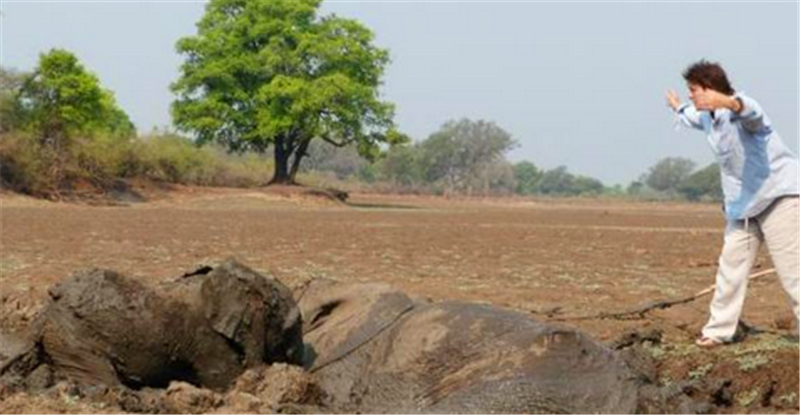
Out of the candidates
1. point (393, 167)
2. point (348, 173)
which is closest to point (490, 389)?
point (393, 167)

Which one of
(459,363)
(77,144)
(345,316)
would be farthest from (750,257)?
(77,144)

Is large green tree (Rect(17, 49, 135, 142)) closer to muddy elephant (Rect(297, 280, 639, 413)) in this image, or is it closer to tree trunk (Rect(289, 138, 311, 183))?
tree trunk (Rect(289, 138, 311, 183))

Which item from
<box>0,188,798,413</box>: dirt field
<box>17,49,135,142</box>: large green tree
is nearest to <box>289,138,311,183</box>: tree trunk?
<box>17,49,135,142</box>: large green tree

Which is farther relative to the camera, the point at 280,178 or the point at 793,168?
the point at 280,178

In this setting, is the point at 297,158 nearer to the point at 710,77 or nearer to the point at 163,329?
the point at 710,77

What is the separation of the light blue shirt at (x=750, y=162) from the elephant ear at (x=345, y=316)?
220 cm

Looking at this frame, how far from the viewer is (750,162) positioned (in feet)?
24.2

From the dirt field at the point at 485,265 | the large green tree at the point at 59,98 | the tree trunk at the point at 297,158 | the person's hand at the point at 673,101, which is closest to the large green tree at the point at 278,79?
the tree trunk at the point at 297,158

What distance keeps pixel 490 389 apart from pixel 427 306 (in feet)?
2.29

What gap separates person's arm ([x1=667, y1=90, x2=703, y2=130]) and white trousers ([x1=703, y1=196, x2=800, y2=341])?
648 mm

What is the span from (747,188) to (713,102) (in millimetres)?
831

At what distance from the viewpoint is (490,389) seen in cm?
591

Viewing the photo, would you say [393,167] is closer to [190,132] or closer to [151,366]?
[190,132]

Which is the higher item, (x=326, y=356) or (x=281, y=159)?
(x=281, y=159)
